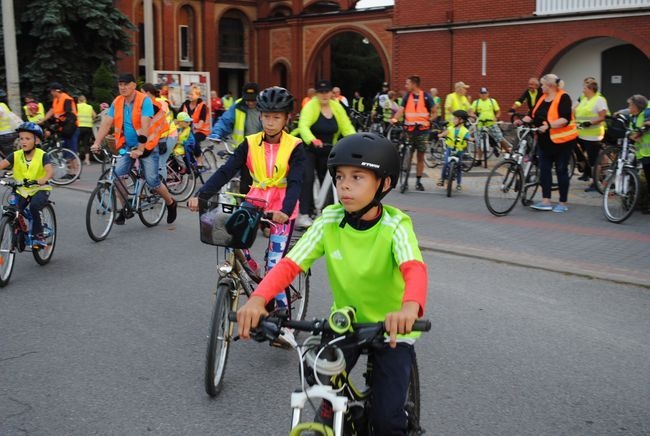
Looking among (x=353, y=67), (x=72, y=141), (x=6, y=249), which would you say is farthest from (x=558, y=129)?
(x=353, y=67)

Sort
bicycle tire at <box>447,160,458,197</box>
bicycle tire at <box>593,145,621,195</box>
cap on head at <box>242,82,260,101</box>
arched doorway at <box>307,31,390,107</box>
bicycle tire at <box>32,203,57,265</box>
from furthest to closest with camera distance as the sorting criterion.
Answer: arched doorway at <box>307,31,390,107</box> → bicycle tire at <box>447,160,458,197</box> → bicycle tire at <box>593,145,621,195</box> → cap on head at <box>242,82,260,101</box> → bicycle tire at <box>32,203,57,265</box>

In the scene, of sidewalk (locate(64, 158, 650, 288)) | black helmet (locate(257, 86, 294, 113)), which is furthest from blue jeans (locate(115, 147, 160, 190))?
black helmet (locate(257, 86, 294, 113))

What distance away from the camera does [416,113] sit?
1432cm

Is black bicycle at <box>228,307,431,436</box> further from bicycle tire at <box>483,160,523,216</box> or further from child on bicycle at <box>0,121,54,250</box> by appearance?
bicycle tire at <box>483,160,523,216</box>

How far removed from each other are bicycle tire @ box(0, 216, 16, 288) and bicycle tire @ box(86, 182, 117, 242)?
6.34ft

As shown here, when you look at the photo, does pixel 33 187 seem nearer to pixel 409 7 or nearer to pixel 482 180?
pixel 482 180

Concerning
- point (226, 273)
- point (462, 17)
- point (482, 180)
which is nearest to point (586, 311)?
point (226, 273)

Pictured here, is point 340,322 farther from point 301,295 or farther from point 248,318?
point 301,295

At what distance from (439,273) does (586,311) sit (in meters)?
1.75

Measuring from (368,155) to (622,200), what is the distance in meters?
8.85

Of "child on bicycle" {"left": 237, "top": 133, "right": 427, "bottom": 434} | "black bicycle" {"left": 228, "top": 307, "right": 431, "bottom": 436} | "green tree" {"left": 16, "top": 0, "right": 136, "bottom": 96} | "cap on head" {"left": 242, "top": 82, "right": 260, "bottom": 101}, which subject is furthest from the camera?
"green tree" {"left": 16, "top": 0, "right": 136, "bottom": 96}

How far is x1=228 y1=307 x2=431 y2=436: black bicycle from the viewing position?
268 cm

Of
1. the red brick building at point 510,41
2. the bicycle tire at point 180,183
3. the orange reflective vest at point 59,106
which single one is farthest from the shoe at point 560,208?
the red brick building at point 510,41

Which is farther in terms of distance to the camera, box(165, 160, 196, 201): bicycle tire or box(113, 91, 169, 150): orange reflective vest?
box(165, 160, 196, 201): bicycle tire
